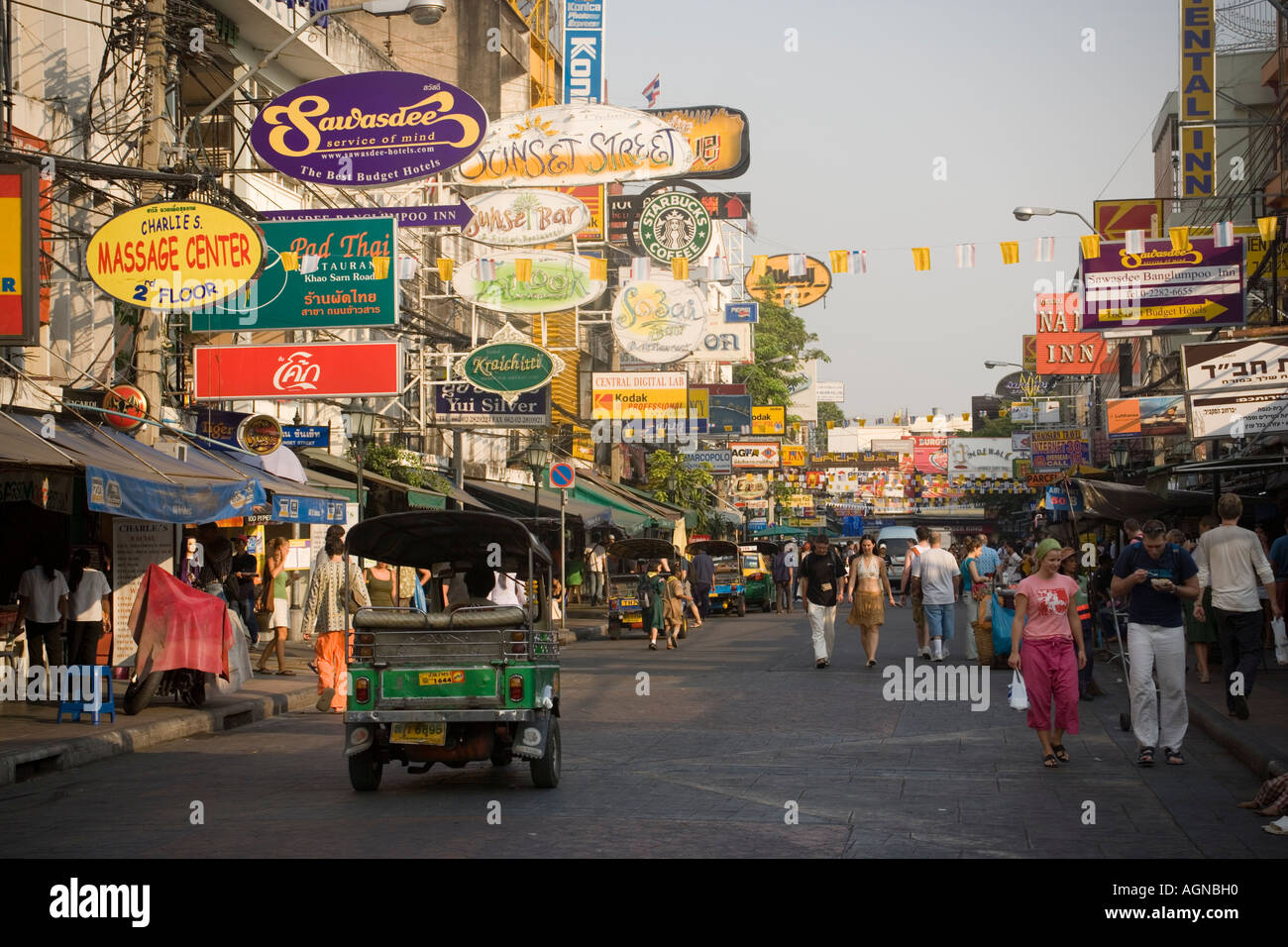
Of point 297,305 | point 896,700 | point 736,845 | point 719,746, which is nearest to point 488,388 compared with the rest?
point 297,305

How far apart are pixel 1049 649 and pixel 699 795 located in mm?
3131

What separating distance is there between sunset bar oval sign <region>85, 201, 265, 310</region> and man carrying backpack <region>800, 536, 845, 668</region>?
29.4ft

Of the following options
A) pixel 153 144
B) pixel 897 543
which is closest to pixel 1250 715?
pixel 153 144

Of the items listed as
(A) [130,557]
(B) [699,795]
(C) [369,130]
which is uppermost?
(C) [369,130]

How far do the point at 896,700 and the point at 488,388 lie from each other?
12773 millimetres

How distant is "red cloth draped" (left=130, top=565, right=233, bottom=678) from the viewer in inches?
565

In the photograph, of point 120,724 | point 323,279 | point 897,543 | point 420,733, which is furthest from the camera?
point 897,543

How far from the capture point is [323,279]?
61.4ft

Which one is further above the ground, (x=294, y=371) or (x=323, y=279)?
(x=323, y=279)

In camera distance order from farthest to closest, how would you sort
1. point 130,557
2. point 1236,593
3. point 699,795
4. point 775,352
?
point 775,352
point 130,557
point 1236,593
point 699,795

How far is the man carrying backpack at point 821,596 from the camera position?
19.9m

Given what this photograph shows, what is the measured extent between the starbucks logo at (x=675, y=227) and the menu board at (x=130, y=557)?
16.2 m

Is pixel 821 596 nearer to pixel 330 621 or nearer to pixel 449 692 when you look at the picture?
pixel 330 621
